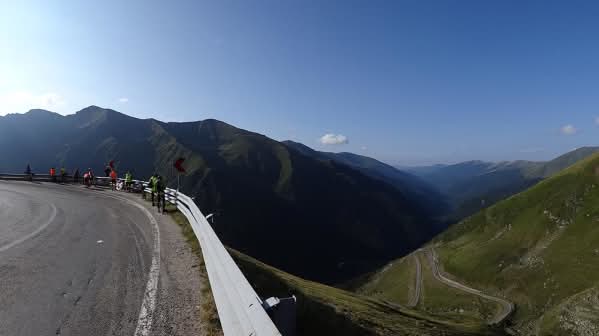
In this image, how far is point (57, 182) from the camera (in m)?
46.0

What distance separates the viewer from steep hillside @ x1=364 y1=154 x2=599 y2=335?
321ft

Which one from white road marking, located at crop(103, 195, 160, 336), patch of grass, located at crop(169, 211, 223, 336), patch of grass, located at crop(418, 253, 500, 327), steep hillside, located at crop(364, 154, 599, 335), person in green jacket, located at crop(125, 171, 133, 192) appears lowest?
patch of grass, located at crop(418, 253, 500, 327)

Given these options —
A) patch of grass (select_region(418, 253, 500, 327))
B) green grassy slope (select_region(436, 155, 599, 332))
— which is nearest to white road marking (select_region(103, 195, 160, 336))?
green grassy slope (select_region(436, 155, 599, 332))

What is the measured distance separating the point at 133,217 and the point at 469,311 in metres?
121

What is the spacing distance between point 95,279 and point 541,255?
511 feet

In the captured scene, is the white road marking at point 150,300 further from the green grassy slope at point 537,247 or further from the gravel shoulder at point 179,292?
the green grassy slope at point 537,247

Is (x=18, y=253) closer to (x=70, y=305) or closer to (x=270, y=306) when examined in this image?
(x=70, y=305)

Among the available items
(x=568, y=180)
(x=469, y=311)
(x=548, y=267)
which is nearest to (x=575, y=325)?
(x=469, y=311)

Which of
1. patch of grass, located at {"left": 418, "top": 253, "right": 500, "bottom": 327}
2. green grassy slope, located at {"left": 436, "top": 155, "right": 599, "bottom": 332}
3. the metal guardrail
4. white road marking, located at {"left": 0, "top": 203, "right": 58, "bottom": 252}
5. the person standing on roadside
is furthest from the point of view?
patch of grass, located at {"left": 418, "top": 253, "right": 500, "bottom": 327}

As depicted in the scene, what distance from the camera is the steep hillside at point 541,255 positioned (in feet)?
321

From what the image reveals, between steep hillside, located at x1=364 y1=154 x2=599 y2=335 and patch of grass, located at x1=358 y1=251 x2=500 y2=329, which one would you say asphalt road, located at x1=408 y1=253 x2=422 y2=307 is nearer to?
patch of grass, located at x1=358 y1=251 x2=500 y2=329

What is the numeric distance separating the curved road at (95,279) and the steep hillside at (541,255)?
10348 cm

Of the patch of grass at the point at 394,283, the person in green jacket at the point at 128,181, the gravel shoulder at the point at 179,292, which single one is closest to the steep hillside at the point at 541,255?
the patch of grass at the point at 394,283

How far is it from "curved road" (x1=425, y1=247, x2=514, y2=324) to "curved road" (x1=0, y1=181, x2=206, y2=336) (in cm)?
10571
